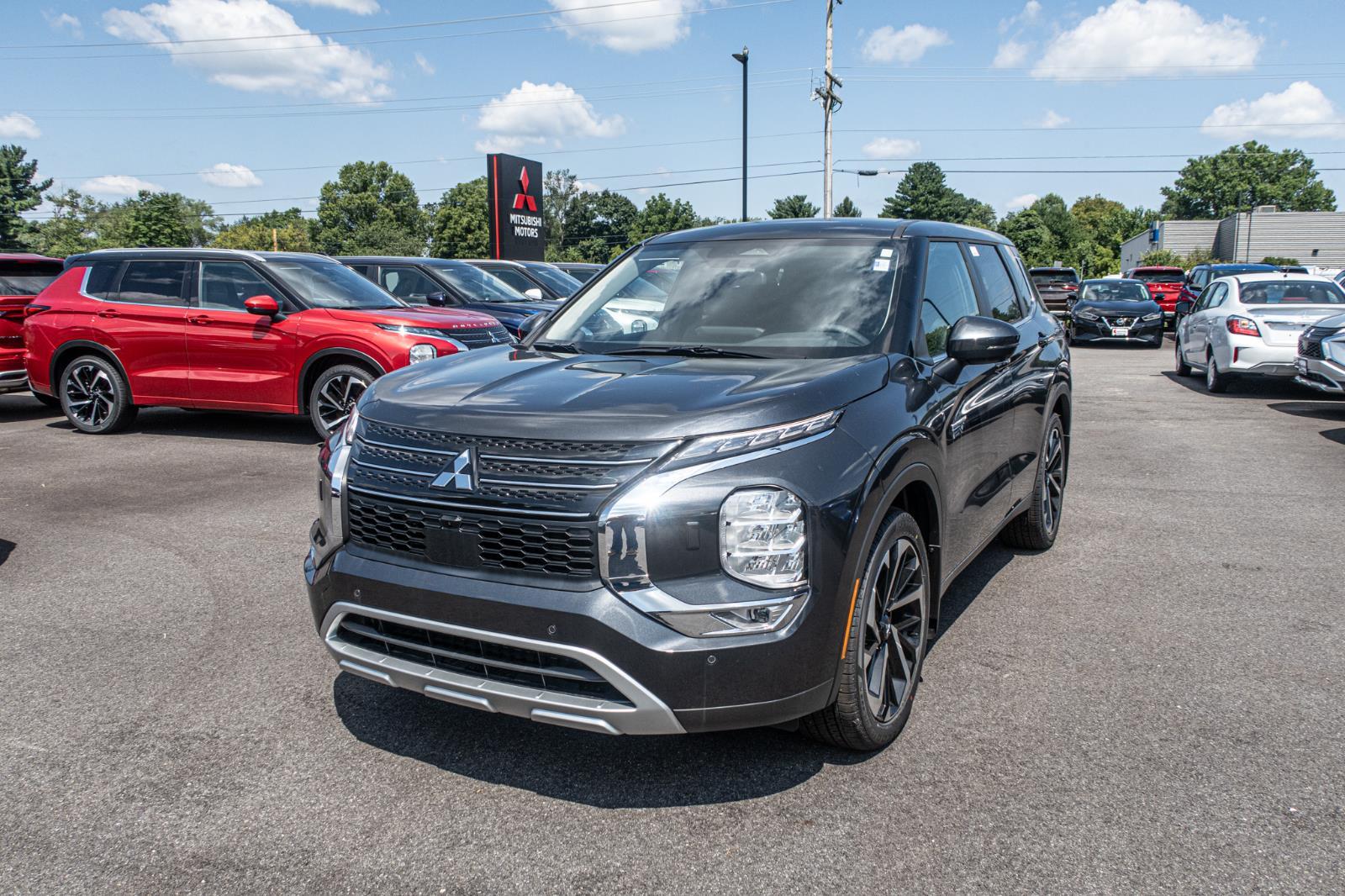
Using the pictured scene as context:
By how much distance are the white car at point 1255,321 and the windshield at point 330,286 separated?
1098 cm

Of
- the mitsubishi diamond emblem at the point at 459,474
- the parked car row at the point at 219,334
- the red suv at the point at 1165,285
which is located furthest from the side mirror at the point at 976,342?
the red suv at the point at 1165,285

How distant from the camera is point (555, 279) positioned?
1650 cm

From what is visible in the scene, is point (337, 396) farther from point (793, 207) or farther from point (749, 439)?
point (793, 207)

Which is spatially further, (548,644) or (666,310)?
(666,310)

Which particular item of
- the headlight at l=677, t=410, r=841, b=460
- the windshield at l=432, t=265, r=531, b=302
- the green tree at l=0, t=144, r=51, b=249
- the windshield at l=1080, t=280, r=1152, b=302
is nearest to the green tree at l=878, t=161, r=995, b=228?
the green tree at l=0, t=144, r=51, b=249

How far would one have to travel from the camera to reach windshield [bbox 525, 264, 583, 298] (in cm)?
1599

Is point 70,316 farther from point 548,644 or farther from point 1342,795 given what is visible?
point 1342,795

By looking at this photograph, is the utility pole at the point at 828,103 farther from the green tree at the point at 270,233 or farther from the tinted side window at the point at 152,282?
the green tree at the point at 270,233

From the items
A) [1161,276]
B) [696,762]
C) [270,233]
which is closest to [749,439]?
[696,762]

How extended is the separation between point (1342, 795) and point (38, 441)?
11100 millimetres

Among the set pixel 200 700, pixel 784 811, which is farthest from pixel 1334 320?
pixel 200 700

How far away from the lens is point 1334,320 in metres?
10.9

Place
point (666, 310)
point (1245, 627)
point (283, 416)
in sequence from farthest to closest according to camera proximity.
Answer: point (283, 416)
point (1245, 627)
point (666, 310)

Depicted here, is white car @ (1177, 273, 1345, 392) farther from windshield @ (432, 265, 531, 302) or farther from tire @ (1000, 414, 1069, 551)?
windshield @ (432, 265, 531, 302)
